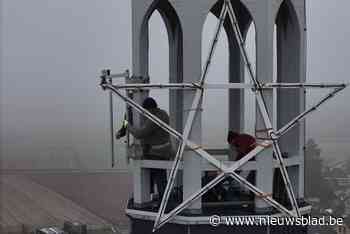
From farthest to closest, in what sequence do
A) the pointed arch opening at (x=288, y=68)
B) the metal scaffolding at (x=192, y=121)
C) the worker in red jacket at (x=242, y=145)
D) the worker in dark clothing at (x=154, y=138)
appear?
1. the pointed arch opening at (x=288, y=68)
2. the worker in red jacket at (x=242, y=145)
3. the worker in dark clothing at (x=154, y=138)
4. the metal scaffolding at (x=192, y=121)

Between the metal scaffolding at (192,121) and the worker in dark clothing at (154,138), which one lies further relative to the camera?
the worker in dark clothing at (154,138)

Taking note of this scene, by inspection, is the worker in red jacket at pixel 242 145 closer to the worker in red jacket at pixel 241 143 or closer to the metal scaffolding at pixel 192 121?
the worker in red jacket at pixel 241 143

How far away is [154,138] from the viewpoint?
177 inches

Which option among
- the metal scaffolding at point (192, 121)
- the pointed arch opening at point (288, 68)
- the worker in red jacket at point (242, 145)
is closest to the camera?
the metal scaffolding at point (192, 121)

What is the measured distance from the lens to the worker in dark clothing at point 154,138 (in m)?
4.37

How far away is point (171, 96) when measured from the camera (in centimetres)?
558

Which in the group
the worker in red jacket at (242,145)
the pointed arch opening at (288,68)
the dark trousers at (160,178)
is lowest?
the dark trousers at (160,178)

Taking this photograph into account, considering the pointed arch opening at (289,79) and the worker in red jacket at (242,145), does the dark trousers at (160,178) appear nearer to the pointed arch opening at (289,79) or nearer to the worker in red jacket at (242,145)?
the worker in red jacket at (242,145)

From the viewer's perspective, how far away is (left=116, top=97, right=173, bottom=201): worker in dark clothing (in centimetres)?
437

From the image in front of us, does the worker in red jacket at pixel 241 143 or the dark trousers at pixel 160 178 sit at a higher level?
the worker in red jacket at pixel 241 143
